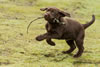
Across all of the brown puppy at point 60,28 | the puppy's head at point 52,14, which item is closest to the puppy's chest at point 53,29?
the brown puppy at point 60,28

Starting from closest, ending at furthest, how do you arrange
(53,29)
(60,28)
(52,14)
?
(52,14) → (53,29) → (60,28)

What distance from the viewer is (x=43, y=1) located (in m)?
36.9

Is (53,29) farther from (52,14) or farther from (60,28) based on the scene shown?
(52,14)

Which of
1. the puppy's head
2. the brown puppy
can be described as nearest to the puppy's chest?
the brown puppy

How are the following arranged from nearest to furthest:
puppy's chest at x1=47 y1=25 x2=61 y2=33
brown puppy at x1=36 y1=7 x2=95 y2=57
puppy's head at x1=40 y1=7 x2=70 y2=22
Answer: puppy's head at x1=40 y1=7 x2=70 y2=22 → brown puppy at x1=36 y1=7 x2=95 y2=57 → puppy's chest at x1=47 y1=25 x2=61 y2=33

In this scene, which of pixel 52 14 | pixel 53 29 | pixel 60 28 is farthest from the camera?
pixel 60 28

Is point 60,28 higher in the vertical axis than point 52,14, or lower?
lower

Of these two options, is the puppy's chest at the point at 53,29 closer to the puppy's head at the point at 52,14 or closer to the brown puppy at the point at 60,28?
the brown puppy at the point at 60,28

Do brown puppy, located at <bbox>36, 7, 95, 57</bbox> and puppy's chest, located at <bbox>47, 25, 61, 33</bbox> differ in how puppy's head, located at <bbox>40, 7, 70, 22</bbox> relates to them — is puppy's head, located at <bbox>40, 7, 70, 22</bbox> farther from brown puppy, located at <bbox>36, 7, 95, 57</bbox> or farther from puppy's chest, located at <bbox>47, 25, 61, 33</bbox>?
puppy's chest, located at <bbox>47, 25, 61, 33</bbox>

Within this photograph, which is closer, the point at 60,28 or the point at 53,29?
the point at 53,29

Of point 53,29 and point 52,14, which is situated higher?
point 52,14

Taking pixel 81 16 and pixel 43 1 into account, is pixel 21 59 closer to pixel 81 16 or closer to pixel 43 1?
pixel 81 16

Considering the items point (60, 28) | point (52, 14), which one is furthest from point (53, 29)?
point (52, 14)

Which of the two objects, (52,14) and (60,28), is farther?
(60,28)
